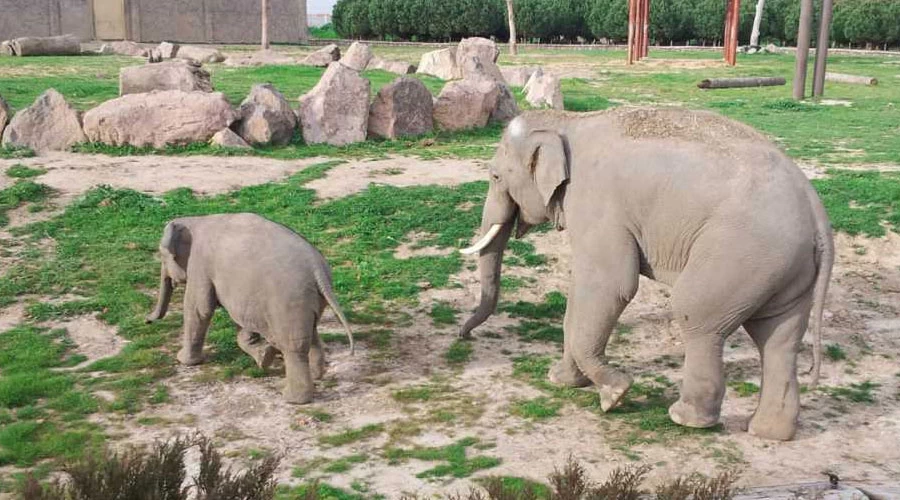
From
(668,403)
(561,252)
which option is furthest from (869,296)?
(668,403)

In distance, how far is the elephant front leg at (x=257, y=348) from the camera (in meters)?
6.27

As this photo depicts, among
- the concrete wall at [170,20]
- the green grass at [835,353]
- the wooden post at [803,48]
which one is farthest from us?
the concrete wall at [170,20]

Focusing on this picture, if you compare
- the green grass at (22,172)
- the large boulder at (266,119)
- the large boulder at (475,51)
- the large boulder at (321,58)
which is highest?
the large boulder at (475,51)

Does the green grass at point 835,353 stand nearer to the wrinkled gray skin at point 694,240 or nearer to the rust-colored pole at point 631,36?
the wrinkled gray skin at point 694,240

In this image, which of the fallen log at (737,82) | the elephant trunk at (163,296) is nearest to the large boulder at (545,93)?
the fallen log at (737,82)

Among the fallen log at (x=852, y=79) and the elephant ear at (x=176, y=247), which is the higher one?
the fallen log at (x=852, y=79)

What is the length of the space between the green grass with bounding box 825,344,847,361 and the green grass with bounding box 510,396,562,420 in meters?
2.36

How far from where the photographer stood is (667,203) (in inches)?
211

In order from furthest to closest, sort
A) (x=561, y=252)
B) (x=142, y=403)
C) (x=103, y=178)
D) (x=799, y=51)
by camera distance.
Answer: (x=799, y=51)
(x=103, y=178)
(x=561, y=252)
(x=142, y=403)

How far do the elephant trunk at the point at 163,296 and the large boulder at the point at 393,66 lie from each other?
18615 millimetres

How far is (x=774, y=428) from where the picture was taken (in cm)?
538

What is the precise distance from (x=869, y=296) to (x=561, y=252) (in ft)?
9.15

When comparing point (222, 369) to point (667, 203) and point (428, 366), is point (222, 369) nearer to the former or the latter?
point (428, 366)

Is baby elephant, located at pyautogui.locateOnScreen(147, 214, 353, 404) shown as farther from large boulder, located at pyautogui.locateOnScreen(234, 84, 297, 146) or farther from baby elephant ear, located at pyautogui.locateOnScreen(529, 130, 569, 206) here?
large boulder, located at pyautogui.locateOnScreen(234, 84, 297, 146)
